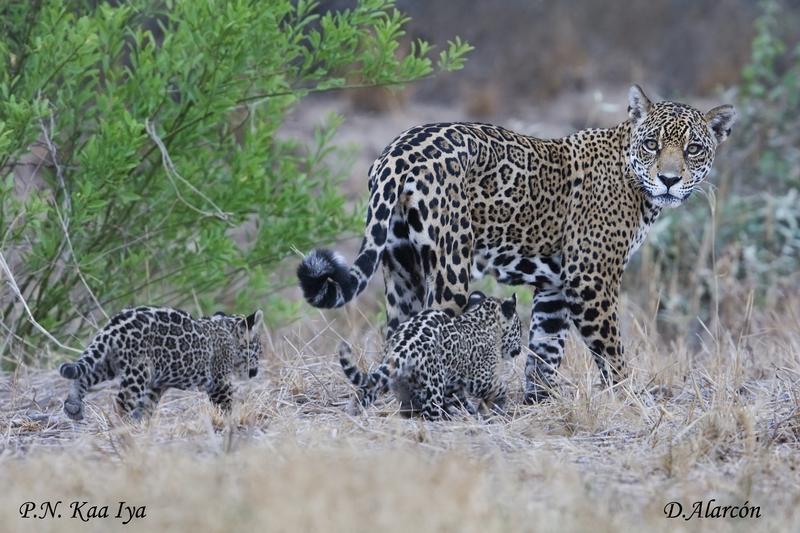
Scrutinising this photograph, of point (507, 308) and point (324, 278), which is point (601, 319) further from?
point (324, 278)

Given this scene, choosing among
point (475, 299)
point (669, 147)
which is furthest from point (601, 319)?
point (669, 147)

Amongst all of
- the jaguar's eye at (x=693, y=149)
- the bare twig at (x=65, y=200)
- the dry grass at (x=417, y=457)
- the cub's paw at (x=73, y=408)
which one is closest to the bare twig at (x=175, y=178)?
the bare twig at (x=65, y=200)

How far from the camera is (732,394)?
675 cm

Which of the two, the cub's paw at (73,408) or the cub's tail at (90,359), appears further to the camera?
the cub's paw at (73,408)

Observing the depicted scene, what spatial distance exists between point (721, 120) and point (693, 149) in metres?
0.41

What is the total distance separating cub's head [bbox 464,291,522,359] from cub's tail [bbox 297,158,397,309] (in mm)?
677

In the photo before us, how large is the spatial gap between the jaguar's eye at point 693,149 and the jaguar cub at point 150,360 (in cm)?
305

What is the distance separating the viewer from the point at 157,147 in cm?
880

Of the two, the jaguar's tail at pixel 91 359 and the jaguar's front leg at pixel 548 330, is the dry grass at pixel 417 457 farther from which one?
the jaguar's tail at pixel 91 359

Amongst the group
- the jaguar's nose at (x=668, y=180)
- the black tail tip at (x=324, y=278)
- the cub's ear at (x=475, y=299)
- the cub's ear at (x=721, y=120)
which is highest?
the cub's ear at (x=721, y=120)

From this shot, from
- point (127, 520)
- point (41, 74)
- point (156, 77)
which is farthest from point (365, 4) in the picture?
point (127, 520)

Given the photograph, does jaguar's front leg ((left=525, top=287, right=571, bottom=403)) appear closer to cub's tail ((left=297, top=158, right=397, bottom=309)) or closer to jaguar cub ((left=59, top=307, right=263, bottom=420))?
cub's tail ((left=297, top=158, right=397, bottom=309))

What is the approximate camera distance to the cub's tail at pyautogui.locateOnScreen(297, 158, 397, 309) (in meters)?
6.39

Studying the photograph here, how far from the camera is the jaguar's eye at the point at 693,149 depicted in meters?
7.61
